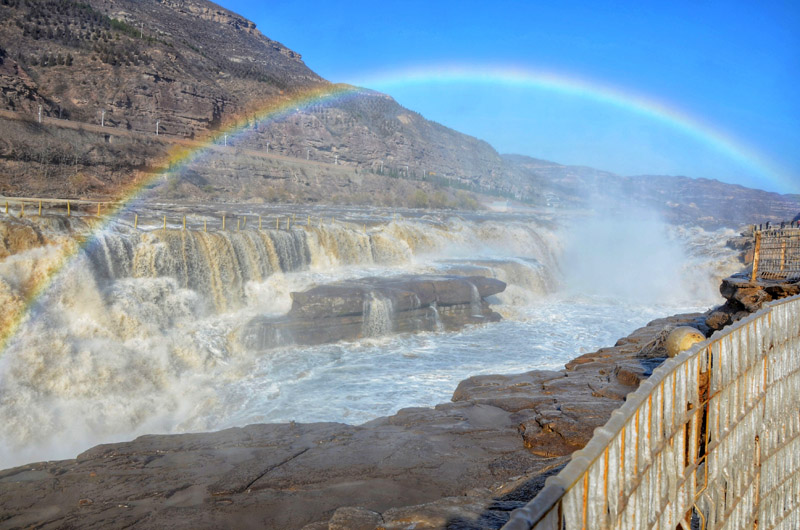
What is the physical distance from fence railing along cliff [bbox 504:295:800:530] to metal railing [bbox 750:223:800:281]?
6.45 meters

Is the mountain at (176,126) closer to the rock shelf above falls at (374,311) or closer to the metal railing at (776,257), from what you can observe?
the rock shelf above falls at (374,311)

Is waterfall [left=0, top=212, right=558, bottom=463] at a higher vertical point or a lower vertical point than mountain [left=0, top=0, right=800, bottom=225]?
lower

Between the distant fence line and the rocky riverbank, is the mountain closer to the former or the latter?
the distant fence line

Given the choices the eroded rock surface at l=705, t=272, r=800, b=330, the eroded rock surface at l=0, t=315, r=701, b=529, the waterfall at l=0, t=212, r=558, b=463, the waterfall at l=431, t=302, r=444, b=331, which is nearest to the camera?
the eroded rock surface at l=0, t=315, r=701, b=529

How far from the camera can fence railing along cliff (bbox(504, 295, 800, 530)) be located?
204cm

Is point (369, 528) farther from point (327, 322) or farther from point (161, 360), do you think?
point (327, 322)

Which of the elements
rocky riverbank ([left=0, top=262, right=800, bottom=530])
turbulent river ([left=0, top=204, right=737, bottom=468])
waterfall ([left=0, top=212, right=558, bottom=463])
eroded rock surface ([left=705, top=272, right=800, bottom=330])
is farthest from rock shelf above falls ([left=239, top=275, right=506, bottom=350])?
eroded rock surface ([left=705, top=272, right=800, bottom=330])

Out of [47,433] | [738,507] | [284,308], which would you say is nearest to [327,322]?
[284,308]

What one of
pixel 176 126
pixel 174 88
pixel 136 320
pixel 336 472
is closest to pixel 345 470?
pixel 336 472

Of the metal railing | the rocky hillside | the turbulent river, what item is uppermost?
the rocky hillside

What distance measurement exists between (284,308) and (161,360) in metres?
4.73

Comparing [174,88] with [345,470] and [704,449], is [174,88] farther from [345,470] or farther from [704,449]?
[704,449]

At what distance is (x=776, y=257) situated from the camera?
11.6m

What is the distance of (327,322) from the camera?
1582 centimetres
